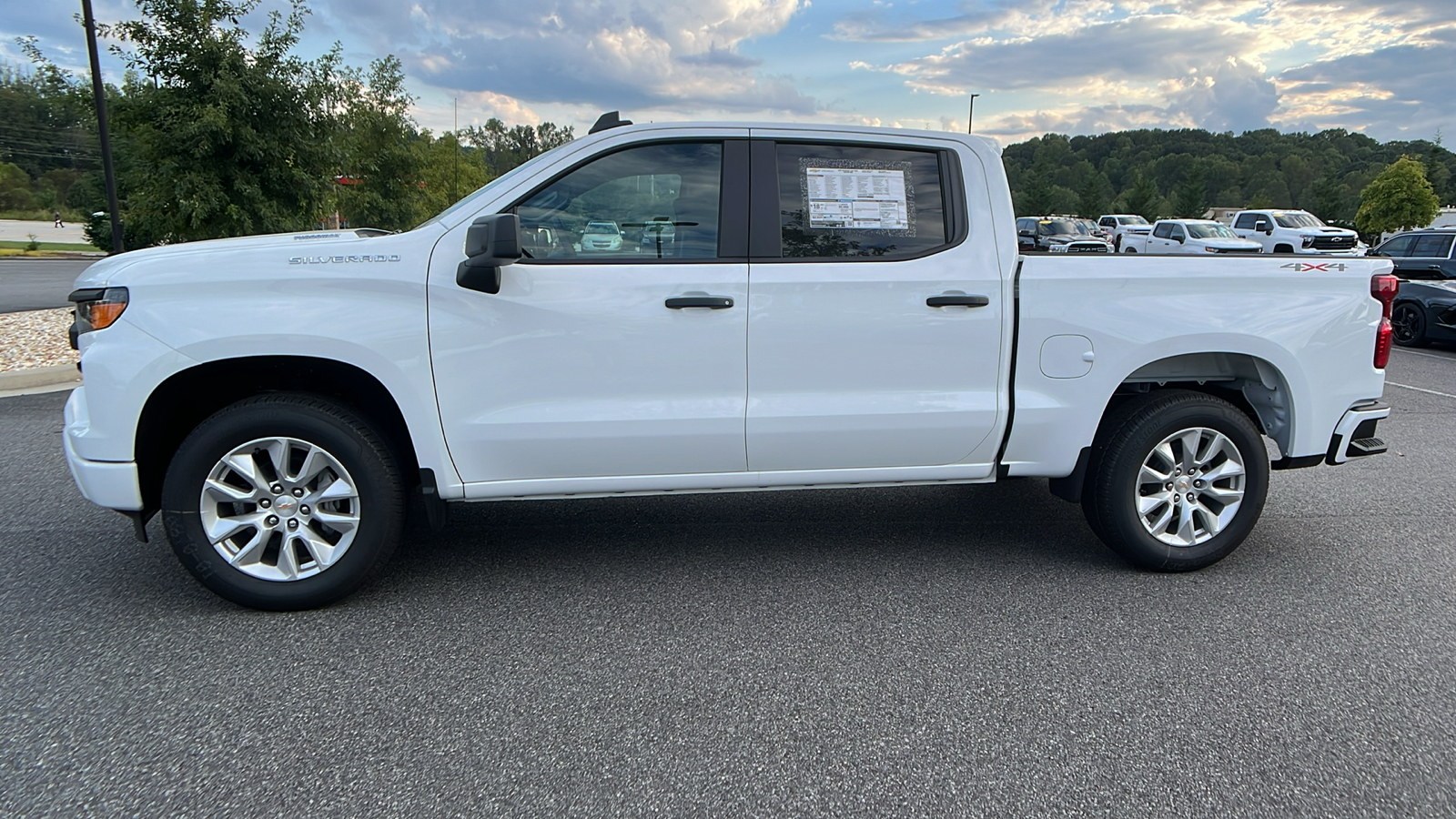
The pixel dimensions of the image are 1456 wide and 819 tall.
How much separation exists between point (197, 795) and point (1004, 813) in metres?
2.20

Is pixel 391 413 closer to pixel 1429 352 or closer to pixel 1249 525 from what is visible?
pixel 1249 525

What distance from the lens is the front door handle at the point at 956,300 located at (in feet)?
12.0

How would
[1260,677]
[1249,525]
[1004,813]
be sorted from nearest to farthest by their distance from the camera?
[1004,813]
[1260,677]
[1249,525]

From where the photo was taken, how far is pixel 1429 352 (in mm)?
12688

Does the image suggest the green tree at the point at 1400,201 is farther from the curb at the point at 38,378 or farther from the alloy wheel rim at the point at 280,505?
the alloy wheel rim at the point at 280,505

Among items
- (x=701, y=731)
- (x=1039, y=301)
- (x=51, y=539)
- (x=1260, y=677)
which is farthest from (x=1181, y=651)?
(x=51, y=539)

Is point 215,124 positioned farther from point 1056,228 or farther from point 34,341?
point 1056,228

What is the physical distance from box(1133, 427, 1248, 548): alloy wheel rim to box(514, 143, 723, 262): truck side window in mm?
2250

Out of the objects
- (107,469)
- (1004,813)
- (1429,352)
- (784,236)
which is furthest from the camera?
(1429,352)

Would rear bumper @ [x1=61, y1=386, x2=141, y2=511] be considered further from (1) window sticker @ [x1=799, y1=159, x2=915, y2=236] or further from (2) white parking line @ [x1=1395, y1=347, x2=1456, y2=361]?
(2) white parking line @ [x1=1395, y1=347, x2=1456, y2=361]

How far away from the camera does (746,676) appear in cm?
309

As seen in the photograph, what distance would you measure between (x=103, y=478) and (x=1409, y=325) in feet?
51.6

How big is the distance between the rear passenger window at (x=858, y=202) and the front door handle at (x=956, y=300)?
218 mm

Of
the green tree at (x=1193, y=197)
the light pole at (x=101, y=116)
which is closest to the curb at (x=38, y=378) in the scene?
the light pole at (x=101, y=116)
